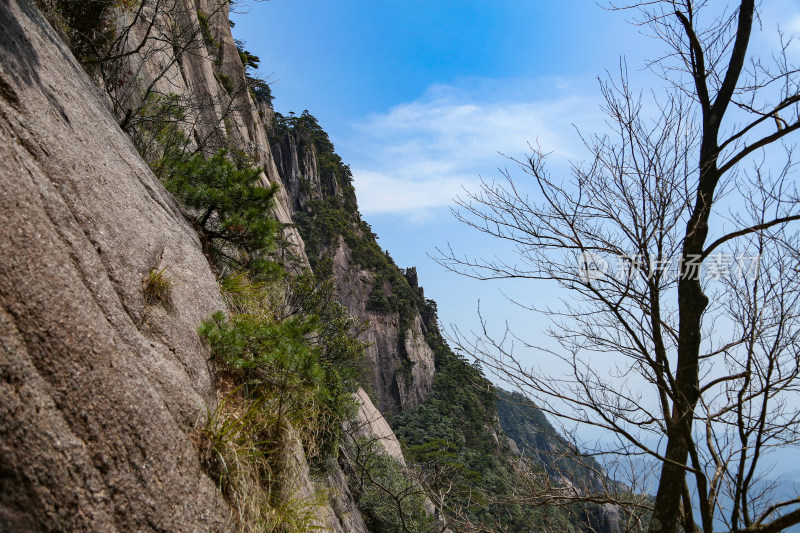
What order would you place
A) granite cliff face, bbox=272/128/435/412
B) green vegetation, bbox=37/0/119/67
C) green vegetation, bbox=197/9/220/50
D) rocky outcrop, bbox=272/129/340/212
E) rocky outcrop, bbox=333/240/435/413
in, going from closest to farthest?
1. green vegetation, bbox=37/0/119/67
2. green vegetation, bbox=197/9/220/50
3. rocky outcrop, bbox=333/240/435/413
4. granite cliff face, bbox=272/128/435/412
5. rocky outcrop, bbox=272/129/340/212

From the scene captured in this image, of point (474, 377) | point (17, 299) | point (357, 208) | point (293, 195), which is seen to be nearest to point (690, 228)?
point (474, 377)

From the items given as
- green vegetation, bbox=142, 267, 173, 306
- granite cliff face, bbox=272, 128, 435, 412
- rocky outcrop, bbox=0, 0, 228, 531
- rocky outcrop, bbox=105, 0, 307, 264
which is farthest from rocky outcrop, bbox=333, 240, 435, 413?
rocky outcrop, bbox=0, 0, 228, 531

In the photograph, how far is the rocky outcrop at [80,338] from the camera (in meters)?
1.74

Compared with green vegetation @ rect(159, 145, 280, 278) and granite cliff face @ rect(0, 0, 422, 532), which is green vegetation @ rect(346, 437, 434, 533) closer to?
green vegetation @ rect(159, 145, 280, 278)

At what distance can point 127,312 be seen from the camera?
2719mm

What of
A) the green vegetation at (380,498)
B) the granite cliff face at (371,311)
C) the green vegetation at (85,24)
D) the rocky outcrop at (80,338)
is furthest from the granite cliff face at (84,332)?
the granite cliff face at (371,311)

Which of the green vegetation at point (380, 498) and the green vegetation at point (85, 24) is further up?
the green vegetation at point (85, 24)

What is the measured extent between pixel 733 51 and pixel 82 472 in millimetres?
4960

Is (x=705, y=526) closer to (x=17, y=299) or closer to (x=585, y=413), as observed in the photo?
(x=585, y=413)

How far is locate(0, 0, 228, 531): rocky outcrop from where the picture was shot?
1738 millimetres

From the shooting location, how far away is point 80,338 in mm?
2098

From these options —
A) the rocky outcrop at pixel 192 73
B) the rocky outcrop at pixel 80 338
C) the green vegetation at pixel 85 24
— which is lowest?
the rocky outcrop at pixel 80 338

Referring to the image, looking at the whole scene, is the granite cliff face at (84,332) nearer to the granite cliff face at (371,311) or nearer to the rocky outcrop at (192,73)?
the rocky outcrop at (192,73)

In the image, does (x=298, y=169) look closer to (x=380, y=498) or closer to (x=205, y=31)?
(x=205, y=31)
